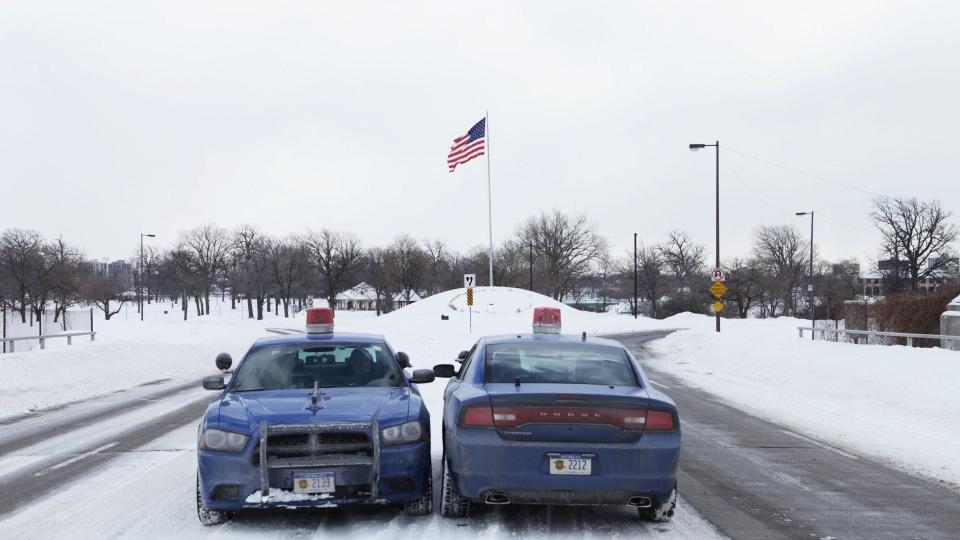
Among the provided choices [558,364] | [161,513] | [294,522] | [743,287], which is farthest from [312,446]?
[743,287]

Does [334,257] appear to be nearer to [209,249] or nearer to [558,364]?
[209,249]

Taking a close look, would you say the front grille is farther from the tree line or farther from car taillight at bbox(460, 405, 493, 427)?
the tree line

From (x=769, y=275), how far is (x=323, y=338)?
97196 mm

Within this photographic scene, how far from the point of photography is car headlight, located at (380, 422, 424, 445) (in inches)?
231

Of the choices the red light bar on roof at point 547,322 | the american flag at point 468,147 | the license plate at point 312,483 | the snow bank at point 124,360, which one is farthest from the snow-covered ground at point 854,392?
the american flag at point 468,147

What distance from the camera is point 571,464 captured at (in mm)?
5527

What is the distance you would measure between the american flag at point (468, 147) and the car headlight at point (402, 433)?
132 feet

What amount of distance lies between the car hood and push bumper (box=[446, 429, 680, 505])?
79cm

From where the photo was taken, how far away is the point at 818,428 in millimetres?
11391

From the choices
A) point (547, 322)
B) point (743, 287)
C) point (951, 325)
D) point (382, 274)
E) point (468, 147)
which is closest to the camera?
point (547, 322)

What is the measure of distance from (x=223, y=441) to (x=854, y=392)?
13.4 metres

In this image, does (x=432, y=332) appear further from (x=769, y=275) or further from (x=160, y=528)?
(x=769, y=275)

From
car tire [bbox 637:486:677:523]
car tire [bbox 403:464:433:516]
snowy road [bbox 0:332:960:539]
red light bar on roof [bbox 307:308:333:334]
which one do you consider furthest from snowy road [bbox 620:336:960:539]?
red light bar on roof [bbox 307:308:333:334]

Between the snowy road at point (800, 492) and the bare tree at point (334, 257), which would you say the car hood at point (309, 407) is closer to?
the snowy road at point (800, 492)
